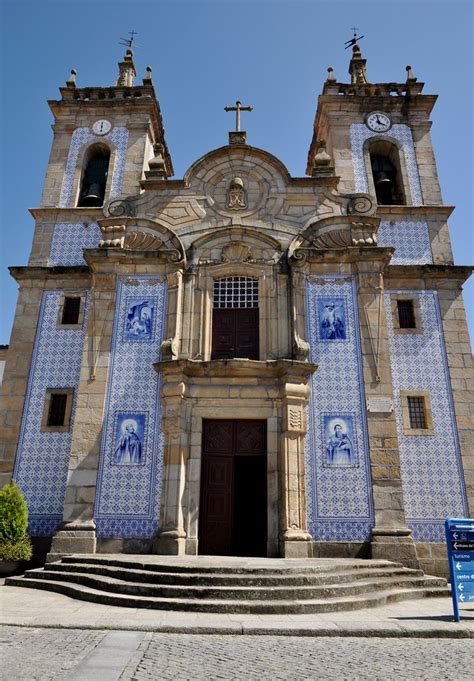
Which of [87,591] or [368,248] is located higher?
[368,248]

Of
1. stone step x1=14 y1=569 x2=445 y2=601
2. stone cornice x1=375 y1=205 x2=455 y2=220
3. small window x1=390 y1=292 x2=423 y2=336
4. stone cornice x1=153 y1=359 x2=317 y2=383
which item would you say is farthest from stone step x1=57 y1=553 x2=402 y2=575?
stone cornice x1=375 y1=205 x2=455 y2=220

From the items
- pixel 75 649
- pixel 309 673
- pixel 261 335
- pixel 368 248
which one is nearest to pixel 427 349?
pixel 368 248

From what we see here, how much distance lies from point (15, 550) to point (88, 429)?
9.68ft

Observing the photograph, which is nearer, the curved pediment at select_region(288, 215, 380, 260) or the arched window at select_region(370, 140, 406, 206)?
the curved pediment at select_region(288, 215, 380, 260)

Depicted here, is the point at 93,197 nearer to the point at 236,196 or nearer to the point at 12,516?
the point at 236,196

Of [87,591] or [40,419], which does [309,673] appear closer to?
[87,591]

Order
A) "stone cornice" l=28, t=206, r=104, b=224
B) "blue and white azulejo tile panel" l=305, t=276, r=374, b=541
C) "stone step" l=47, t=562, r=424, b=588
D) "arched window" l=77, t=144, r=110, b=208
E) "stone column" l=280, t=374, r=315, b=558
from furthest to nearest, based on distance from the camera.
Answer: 1. "arched window" l=77, t=144, r=110, b=208
2. "stone cornice" l=28, t=206, r=104, b=224
3. "blue and white azulejo tile panel" l=305, t=276, r=374, b=541
4. "stone column" l=280, t=374, r=315, b=558
5. "stone step" l=47, t=562, r=424, b=588

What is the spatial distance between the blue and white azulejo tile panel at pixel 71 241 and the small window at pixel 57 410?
13.2 ft

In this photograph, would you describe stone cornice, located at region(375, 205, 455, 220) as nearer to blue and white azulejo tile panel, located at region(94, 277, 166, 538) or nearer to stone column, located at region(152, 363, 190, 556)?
blue and white azulejo tile panel, located at region(94, 277, 166, 538)

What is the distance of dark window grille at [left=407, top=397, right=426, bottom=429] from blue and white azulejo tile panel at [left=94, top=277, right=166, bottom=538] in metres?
6.18

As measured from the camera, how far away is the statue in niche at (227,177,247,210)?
48.6 ft

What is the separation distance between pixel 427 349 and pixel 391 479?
3.66 metres

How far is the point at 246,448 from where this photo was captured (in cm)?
1235

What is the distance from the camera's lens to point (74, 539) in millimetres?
11383
